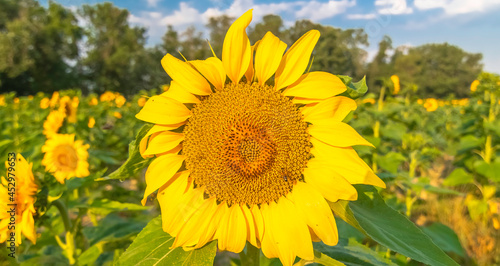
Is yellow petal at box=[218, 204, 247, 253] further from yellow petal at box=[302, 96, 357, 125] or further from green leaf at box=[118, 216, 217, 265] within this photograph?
yellow petal at box=[302, 96, 357, 125]

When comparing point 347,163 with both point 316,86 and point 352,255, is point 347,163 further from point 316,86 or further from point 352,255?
point 352,255

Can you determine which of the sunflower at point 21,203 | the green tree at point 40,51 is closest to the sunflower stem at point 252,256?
the sunflower at point 21,203

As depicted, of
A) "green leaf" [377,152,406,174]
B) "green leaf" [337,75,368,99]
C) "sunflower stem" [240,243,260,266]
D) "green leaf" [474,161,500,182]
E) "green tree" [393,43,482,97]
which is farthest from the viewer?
"green tree" [393,43,482,97]

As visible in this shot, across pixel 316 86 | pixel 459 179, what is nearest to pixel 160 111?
pixel 316 86

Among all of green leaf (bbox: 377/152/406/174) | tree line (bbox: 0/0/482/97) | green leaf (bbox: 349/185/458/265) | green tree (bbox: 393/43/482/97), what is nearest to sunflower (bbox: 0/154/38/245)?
green leaf (bbox: 349/185/458/265)

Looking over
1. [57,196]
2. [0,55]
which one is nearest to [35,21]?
[0,55]

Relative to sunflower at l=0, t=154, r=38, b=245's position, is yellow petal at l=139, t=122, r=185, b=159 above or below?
above
